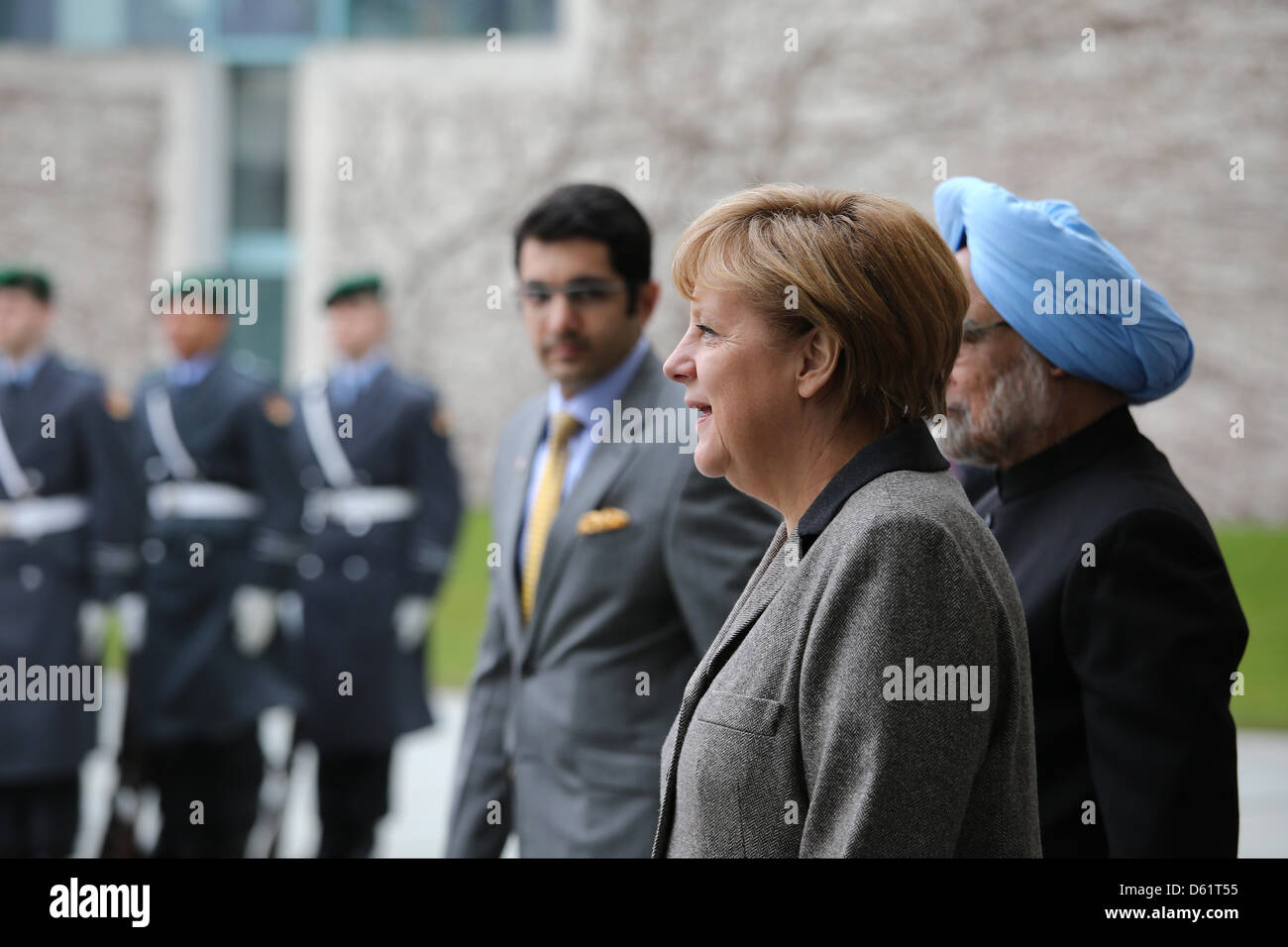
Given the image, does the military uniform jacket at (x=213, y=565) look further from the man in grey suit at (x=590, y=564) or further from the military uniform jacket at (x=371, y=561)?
the man in grey suit at (x=590, y=564)

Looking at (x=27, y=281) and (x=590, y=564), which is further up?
(x=27, y=281)

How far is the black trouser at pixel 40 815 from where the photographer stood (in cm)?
532

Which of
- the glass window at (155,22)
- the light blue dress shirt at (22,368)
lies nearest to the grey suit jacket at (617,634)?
the light blue dress shirt at (22,368)

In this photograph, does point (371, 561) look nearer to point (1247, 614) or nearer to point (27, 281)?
point (27, 281)

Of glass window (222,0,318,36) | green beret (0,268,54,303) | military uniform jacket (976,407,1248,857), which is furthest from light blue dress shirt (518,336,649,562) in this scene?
glass window (222,0,318,36)

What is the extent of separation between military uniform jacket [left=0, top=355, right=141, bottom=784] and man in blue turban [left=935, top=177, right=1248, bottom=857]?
386 centimetres

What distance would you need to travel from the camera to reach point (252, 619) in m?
5.87

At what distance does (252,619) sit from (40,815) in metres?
0.99

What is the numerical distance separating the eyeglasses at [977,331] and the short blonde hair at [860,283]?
653mm

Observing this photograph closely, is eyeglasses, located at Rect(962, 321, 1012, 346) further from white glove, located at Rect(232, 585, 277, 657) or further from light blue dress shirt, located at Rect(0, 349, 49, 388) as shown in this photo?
light blue dress shirt, located at Rect(0, 349, 49, 388)

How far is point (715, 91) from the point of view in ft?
46.0

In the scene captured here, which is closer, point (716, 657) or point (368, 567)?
point (716, 657)

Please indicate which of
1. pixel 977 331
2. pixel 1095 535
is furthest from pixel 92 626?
pixel 1095 535

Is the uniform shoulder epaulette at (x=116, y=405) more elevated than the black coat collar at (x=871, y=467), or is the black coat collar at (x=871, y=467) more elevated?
Result: the uniform shoulder epaulette at (x=116, y=405)
